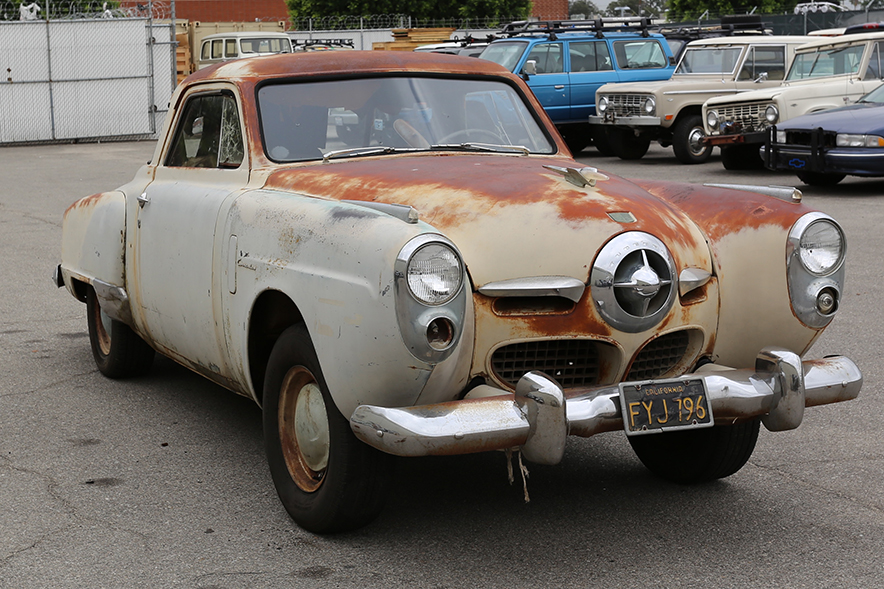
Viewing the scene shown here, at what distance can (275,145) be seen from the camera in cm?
466

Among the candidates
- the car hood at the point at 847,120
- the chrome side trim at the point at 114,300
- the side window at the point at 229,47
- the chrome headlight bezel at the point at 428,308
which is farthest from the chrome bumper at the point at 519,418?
the side window at the point at 229,47

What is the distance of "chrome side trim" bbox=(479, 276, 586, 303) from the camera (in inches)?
137

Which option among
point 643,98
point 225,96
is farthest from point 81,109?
point 225,96

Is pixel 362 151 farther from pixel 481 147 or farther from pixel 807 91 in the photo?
pixel 807 91

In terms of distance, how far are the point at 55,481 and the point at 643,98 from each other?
1434 cm

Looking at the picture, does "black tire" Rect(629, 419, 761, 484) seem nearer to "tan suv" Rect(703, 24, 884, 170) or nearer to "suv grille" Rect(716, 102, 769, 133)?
"tan suv" Rect(703, 24, 884, 170)

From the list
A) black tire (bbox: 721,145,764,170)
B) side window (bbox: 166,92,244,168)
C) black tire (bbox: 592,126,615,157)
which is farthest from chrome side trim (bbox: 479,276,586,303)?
black tire (bbox: 592,126,615,157)

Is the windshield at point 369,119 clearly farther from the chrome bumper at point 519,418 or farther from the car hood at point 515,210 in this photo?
the chrome bumper at point 519,418

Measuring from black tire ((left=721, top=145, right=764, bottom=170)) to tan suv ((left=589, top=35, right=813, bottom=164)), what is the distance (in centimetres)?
65

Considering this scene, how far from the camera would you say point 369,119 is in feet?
15.6

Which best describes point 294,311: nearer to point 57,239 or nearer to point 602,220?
point 602,220

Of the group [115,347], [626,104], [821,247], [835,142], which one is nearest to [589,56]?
[626,104]

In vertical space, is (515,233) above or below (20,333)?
above

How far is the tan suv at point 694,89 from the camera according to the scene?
17128 millimetres
